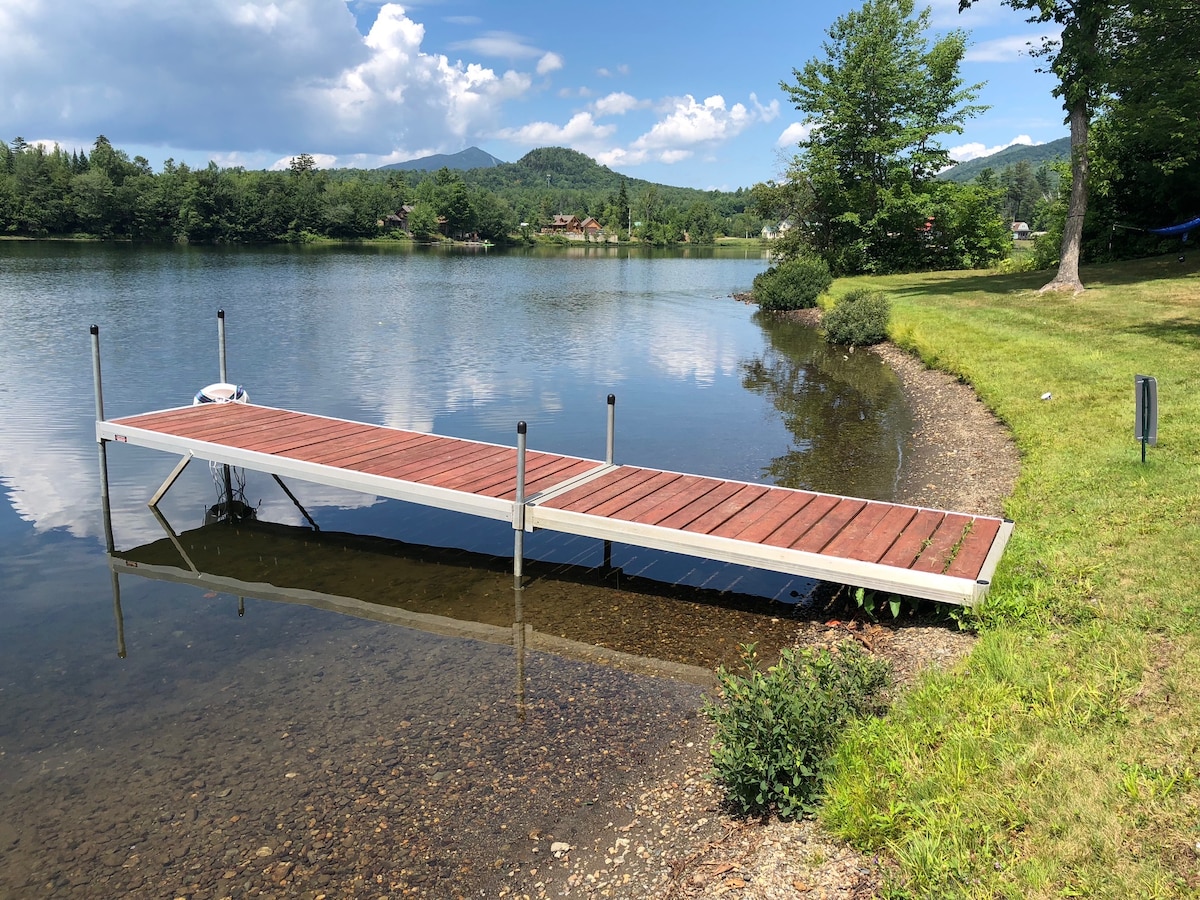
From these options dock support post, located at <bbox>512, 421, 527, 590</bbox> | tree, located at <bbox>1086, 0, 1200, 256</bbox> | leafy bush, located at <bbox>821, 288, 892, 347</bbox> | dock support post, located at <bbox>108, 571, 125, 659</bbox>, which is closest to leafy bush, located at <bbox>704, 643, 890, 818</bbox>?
dock support post, located at <bbox>512, 421, 527, 590</bbox>

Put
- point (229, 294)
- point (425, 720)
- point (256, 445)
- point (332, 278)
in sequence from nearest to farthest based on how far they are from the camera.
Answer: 1. point (425, 720)
2. point (256, 445)
3. point (229, 294)
4. point (332, 278)

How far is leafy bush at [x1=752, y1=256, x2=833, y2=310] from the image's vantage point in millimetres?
41938

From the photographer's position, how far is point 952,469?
13.8 metres

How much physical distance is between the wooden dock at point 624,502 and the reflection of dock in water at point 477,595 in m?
0.72

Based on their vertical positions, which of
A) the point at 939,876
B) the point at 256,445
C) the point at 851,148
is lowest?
the point at 939,876

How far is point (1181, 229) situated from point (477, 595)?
109 ft

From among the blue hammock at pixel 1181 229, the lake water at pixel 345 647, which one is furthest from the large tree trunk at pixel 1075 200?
the lake water at pixel 345 647

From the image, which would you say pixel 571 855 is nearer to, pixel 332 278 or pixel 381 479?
pixel 381 479

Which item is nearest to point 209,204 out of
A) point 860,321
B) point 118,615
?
point 860,321

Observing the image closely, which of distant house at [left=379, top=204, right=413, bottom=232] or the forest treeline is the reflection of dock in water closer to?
the forest treeline

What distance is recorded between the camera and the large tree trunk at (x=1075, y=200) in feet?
86.7

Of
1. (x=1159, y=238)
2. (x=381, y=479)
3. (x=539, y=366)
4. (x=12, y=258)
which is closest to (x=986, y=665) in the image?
(x=381, y=479)

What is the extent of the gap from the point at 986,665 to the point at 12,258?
76.7m

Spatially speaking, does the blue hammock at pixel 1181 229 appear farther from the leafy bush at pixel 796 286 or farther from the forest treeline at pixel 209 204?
the forest treeline at pixel 209 204
